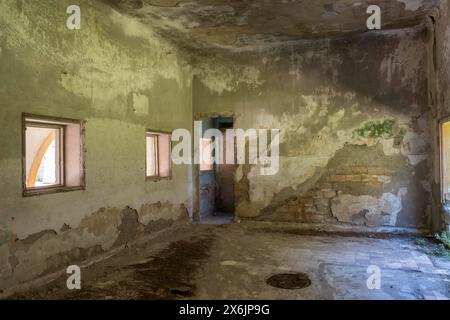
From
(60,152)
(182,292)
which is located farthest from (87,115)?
(182,292)

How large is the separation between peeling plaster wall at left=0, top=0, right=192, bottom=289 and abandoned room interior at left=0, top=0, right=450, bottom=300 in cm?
2

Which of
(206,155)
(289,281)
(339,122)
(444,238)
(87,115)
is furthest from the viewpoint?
(206,155)

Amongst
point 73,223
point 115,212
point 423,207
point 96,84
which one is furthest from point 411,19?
point 73,223

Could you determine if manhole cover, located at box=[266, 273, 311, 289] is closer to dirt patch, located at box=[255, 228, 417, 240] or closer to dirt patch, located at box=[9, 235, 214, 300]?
dirt patch, located at box=[9, 235, 214, 300]

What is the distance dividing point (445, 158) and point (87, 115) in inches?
196

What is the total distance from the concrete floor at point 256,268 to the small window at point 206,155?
8.26ft

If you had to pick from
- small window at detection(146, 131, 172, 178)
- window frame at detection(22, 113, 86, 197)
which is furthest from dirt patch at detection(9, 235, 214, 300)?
small window at detection(146, 131, 172, 178)

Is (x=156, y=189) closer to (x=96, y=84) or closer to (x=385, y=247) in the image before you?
(x=96, y=84)

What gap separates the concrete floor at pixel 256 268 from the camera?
342cm

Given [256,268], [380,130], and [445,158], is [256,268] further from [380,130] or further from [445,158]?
[380,130]

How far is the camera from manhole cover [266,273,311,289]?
11.8ft

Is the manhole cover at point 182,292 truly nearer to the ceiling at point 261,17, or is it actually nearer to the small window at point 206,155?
the ceiling at point 261,17

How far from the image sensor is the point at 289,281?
374cm

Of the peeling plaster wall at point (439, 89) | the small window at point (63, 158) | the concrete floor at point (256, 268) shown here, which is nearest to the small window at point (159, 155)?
the concrete floor at point (256, 268)
